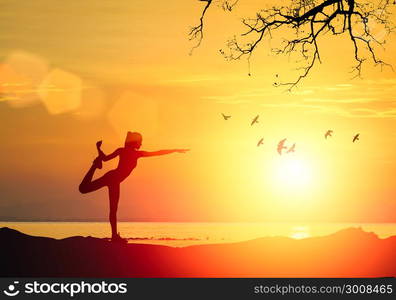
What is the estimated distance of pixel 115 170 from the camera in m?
23.1

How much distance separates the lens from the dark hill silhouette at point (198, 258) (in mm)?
22719

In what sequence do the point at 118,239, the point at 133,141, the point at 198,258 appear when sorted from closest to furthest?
the point at 118,239 < the point at 133,141 < the point at 198,258

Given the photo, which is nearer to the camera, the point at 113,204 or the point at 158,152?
the point at 158,152

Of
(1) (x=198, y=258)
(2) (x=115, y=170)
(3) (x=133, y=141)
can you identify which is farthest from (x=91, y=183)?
(1) (x=198, y=258)

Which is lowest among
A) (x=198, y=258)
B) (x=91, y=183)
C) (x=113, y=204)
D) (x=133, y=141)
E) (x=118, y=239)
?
(x=198, y=258)

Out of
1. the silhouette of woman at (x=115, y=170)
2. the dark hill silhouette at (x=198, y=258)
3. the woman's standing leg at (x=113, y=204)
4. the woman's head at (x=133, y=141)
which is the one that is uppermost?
the woman's head at (x=133, y=141)

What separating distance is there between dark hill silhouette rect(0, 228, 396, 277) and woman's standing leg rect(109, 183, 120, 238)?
452mm

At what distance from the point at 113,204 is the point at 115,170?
97 cm

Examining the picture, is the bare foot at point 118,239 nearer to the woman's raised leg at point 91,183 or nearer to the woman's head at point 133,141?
the woman's raised leg at point 91,183

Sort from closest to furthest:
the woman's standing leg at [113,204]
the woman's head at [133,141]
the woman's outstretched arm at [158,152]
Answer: the woman's outstretched arm at [158,152], the woman's standing leg at [113,204], the woman's head at [133,141]

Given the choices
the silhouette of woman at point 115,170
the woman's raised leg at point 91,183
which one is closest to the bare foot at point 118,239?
the silhouette of woman at point 115,170

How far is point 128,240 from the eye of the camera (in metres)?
23.4

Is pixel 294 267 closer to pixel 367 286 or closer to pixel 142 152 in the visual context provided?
pixel 367 286

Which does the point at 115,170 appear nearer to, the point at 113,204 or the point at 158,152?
the point at 113,204
